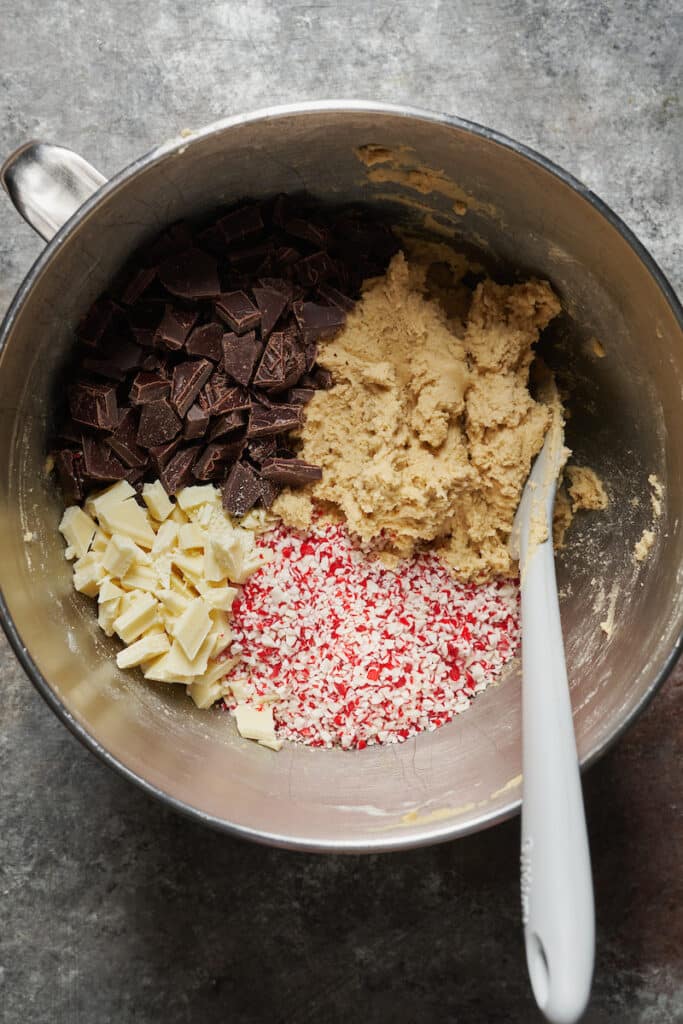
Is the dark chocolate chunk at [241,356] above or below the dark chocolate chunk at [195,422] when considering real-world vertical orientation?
above

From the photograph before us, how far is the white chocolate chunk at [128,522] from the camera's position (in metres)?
1.71

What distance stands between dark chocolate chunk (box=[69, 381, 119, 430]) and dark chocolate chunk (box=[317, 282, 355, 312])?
483mm

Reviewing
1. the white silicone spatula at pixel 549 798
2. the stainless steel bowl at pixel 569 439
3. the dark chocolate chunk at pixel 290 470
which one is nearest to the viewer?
the white silicone spatula at pixel 549 798

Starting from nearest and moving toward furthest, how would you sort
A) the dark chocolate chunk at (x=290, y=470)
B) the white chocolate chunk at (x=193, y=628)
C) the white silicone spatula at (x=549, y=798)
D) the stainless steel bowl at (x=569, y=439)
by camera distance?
the white silicone spatula at (x=549, y=798) < the stainless steel bowl at (x=569, y=439) < the white chocolate chunk at (x=193, y=628) < the dark chocolate chunk at (x=290, y=470)

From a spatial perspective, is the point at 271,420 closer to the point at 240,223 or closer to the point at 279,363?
the point at 279,363

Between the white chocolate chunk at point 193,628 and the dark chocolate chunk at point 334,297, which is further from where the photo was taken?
the dark chocolate chunk at point 334,297

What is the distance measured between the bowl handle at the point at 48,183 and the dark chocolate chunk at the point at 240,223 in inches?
10.6

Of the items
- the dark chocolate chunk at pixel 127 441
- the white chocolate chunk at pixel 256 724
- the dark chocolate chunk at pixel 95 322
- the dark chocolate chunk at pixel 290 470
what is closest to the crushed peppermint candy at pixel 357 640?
the white chocolate chunk at pixel 256 724

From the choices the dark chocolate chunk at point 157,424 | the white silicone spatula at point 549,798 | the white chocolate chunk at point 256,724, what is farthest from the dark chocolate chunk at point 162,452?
the white silicone spatula at point 549,798

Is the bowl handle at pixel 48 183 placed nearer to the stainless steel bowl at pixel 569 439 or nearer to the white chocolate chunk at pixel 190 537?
the stainless steel bowl at pixel 569 439

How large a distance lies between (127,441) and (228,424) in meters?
0.21

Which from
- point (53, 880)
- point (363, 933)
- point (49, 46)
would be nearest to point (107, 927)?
point (53, 880)

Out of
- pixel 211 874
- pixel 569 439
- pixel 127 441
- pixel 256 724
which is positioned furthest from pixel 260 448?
pixel 211 874

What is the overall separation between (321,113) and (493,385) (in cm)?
62
